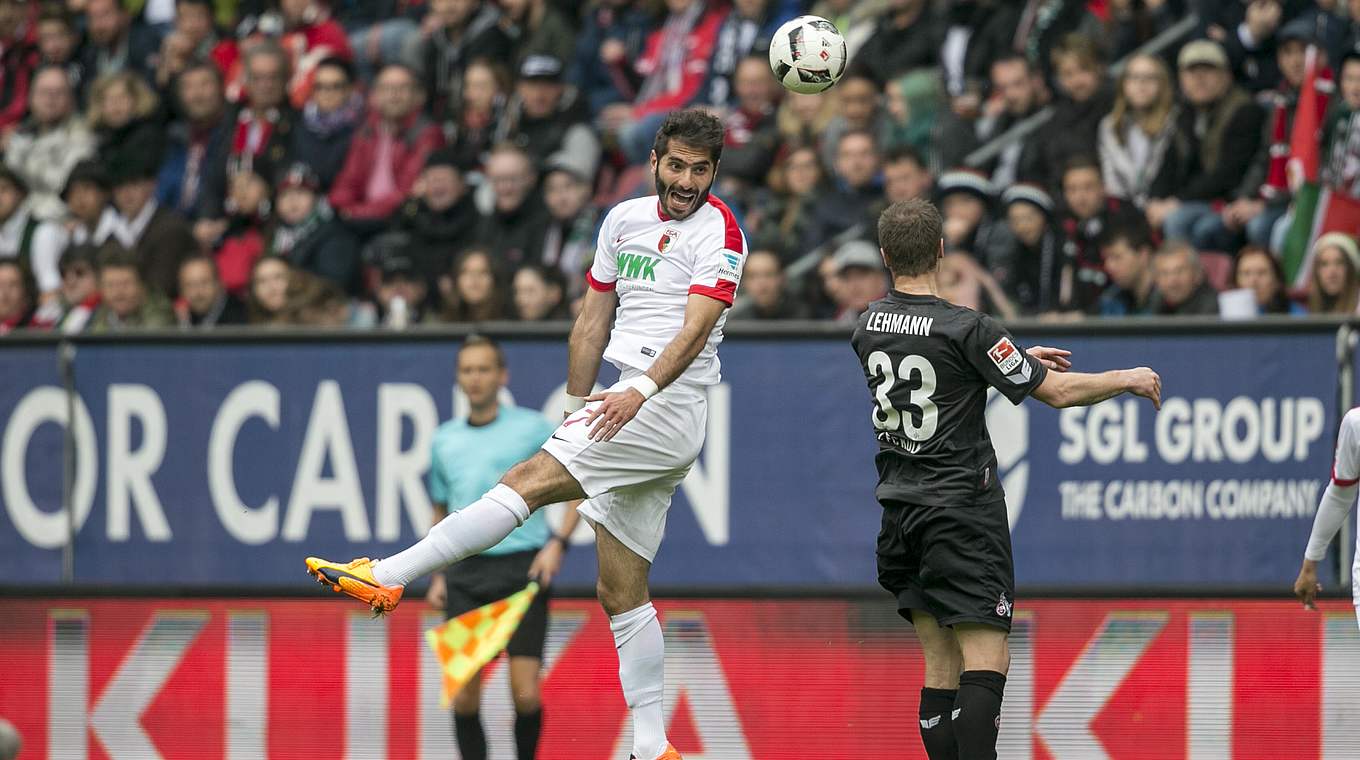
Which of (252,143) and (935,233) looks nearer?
(935,233)

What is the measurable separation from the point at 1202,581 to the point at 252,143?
328 inches

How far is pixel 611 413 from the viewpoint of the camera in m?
6.92

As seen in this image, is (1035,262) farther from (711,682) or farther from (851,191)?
(711,682)

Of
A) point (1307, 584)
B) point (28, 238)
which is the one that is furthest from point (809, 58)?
point (28, 238)

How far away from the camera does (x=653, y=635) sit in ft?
25.1

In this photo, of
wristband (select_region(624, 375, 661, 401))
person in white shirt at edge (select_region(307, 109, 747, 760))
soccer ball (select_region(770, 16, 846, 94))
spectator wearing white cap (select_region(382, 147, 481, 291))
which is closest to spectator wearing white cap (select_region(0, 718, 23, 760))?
person in white shirt at edge (select_region(307, 109, 747, 760))

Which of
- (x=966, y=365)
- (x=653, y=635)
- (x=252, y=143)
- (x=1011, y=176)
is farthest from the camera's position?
(x=252, y=143)

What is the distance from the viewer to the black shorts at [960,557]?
7.09 meters

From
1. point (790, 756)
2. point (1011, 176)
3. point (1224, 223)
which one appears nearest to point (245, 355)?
point (790, 756)

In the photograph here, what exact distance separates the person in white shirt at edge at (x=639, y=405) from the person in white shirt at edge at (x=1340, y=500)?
239 centimetres

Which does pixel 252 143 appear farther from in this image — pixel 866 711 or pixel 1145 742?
pixel 1145 742

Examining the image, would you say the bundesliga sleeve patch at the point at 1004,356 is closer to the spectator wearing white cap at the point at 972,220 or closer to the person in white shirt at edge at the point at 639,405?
the person in white shirt at edge at the point at 639,405

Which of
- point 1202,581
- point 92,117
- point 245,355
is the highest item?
point 92,117

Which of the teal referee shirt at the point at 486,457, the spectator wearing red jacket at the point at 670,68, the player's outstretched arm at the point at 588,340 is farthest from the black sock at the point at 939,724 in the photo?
the spectator wearing red jacket at the point at 670,68
